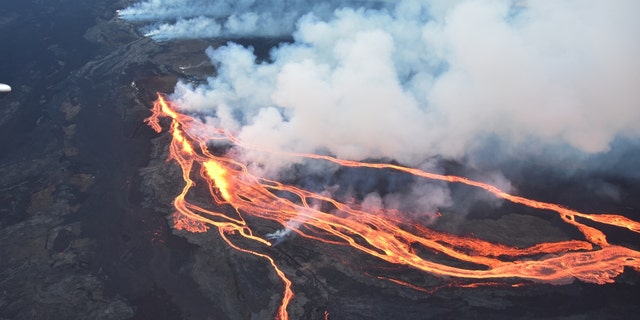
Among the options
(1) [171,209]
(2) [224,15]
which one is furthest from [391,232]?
(2) [224,15]

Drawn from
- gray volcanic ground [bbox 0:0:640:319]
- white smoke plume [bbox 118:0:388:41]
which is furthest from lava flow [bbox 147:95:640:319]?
white smoke plume [bbox 118:0:388:41]

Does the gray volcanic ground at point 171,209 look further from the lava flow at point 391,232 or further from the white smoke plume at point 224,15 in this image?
the white smoke plume at point 224,15

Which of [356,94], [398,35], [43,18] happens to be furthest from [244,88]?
[43,18]

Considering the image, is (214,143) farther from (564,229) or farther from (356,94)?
(564,229)

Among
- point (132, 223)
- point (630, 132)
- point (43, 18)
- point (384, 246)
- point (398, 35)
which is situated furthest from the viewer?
point (43, 18)

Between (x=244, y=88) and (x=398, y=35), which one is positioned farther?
(x=398, y=35)

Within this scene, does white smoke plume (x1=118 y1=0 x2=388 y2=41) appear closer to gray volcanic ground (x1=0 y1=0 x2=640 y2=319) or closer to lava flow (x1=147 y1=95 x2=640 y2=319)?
gray volcanic ground (x1=0 y1=0 x2=640 y2=319)
